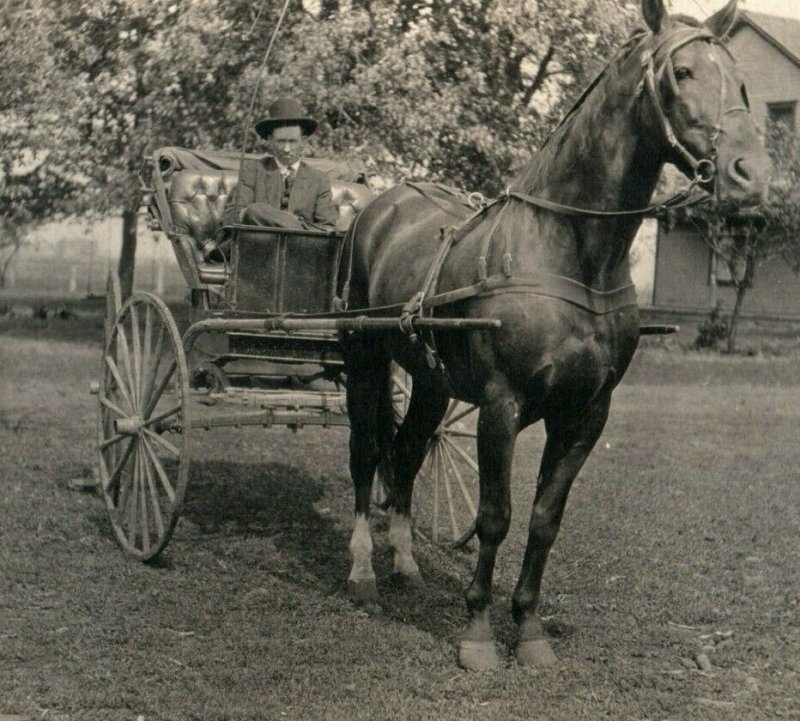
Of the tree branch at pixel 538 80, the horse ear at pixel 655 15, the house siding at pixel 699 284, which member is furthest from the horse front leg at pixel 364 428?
the house siding at pixel 699 284

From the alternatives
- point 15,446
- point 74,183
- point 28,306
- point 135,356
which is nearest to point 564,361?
point 135,356

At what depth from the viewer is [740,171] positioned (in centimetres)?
397

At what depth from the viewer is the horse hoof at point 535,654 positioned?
485 centimetres

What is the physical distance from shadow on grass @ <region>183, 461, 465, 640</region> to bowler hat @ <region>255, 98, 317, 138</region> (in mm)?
2710

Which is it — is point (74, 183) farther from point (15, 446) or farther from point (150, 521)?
point (150, 521)

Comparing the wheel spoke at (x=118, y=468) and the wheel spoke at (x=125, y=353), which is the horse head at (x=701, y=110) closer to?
the wheel spoke at (x=125, y=353)

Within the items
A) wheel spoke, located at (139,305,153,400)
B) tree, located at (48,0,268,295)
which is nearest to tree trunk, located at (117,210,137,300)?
tree, located at (48,0,268,295)

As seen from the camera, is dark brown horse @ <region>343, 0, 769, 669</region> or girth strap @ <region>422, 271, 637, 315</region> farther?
girth strap @ <region>422, 271, 637, 315</region>

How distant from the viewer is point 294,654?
16.0ft

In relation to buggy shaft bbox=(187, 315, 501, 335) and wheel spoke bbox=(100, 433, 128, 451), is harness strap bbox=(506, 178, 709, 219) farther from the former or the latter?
wheel spoke bbox=(100, 433, 128, 451)

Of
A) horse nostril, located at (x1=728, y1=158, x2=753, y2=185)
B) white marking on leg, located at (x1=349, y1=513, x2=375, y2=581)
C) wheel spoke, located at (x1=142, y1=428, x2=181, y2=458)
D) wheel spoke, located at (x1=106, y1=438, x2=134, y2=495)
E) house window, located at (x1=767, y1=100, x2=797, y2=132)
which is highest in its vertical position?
house window, located at (x1=767, y1=100, x2=797, y2=132)

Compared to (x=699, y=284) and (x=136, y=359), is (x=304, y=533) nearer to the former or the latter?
(x=136, y=359)

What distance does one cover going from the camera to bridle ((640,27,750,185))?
4.05 meters

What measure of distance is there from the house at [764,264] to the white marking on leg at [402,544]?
2405cm
